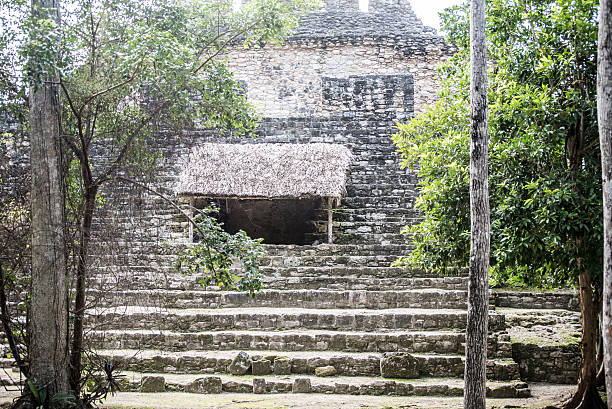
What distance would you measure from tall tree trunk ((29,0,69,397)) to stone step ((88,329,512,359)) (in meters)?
2.65

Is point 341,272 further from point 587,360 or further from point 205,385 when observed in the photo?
point 587,360

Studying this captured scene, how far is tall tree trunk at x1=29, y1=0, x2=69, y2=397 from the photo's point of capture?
5.46 meters

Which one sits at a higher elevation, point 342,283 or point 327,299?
point 342,283

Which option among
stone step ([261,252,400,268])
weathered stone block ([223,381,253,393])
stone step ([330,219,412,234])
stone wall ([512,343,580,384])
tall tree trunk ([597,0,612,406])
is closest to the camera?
tall tree trunk ([597,0,612,406])

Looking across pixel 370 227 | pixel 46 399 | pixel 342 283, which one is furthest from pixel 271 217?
pixel 46 399

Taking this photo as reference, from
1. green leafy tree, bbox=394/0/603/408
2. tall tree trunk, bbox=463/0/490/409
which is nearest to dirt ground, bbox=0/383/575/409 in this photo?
green leafy tree, bbox=394/0/603/408

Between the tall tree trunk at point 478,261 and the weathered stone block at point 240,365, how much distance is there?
3035mm

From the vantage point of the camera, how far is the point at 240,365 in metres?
7.82

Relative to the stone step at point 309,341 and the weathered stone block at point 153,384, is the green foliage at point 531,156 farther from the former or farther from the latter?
the weathered stone block at point 153,384

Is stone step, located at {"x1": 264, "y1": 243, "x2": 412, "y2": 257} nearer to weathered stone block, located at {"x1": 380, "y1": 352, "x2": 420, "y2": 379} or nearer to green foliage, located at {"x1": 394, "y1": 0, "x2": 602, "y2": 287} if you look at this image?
weathered stone block, located at {"x1": 380, "y1": 352, "x2": 420, "y2": 379}

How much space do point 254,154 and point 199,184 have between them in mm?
1360

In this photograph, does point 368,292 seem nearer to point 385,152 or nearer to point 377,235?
point 377,235

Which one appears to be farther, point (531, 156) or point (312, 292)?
point (312, 292)

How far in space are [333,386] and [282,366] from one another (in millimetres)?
739
